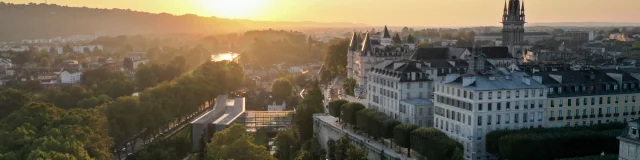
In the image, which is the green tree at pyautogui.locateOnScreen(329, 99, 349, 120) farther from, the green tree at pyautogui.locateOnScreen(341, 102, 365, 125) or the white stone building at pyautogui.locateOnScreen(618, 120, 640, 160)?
the white stone building at pyautogui.locateOnScreen(618, 120, 640, 160)

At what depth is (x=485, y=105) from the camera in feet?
158

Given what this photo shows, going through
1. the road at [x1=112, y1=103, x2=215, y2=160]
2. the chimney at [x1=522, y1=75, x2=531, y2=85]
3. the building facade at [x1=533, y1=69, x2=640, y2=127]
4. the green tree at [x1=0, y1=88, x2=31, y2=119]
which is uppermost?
the chimney at [x1=522, y1=75, x2=531, y2=85]

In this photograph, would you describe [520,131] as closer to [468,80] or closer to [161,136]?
[468,80]

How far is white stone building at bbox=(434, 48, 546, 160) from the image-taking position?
1901 inches

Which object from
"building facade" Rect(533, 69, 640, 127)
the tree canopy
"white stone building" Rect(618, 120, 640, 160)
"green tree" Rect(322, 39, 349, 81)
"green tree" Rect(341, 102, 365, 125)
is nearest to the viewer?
"white stone building" Rect(618, 120, 640, 160)

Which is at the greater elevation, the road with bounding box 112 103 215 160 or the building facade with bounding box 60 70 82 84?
the building facade with bounding box 60 70 82 84

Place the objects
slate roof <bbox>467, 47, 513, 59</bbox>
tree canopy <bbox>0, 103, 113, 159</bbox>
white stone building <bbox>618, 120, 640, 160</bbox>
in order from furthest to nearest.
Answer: slate roof <bbox>467, 47, 513, 59</bbox> → tree canopy <bbox>0, 103, 113, 159</bbox> → white stone building <bbox>618, 120, 640, 160</bbox>

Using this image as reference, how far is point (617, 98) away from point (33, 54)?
5488 inches

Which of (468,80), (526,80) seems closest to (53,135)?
(468,80)

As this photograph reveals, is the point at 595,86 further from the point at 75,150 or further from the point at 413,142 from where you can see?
the point at 75,150

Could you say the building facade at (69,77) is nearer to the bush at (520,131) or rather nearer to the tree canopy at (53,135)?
the tree canopy at (53,135)

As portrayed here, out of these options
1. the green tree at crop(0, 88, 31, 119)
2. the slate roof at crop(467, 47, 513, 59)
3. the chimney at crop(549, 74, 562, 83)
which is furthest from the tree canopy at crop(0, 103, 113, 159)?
the slate roof at crop(467, 47, 513, 59)

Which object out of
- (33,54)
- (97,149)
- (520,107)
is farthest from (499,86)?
(33,54)

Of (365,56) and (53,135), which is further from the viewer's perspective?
(365,56)
